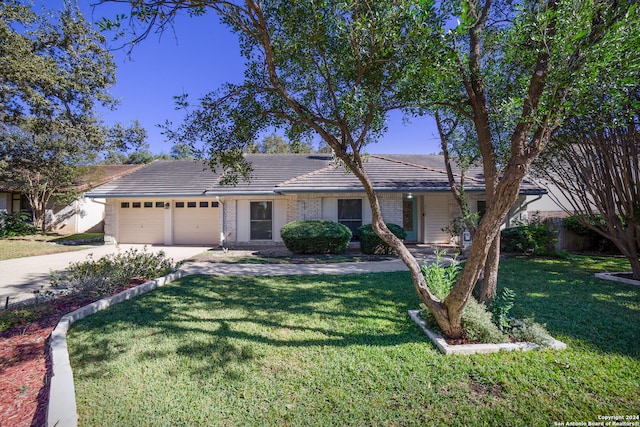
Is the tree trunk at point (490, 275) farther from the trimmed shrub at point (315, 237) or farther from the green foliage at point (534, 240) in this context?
the green foliage at point (534, 240)

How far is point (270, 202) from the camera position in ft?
46.2

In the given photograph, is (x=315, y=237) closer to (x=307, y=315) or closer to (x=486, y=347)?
(x=307, y=315)

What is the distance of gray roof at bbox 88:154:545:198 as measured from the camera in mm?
12406

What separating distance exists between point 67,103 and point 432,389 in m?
23.5

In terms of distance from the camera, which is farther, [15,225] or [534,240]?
[15,225]

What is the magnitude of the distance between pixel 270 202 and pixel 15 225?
1731 centimetres

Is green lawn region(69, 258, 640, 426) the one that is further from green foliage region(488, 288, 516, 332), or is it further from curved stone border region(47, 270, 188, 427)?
green foliage region(488, 288, 516, 332)

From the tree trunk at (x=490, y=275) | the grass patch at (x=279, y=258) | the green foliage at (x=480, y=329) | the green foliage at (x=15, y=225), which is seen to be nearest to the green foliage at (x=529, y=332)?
the green foliage at (x=480, y=329)

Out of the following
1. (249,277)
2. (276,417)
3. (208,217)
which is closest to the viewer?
(276,417)

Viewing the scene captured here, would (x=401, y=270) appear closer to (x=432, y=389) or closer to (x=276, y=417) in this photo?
(x=432, y=389)

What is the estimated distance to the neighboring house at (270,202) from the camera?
1273cm

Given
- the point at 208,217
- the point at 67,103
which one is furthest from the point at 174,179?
the point at 67,103

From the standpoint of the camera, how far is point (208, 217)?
15.1m

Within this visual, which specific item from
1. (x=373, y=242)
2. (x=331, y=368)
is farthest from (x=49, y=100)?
(x=331, y=368)
